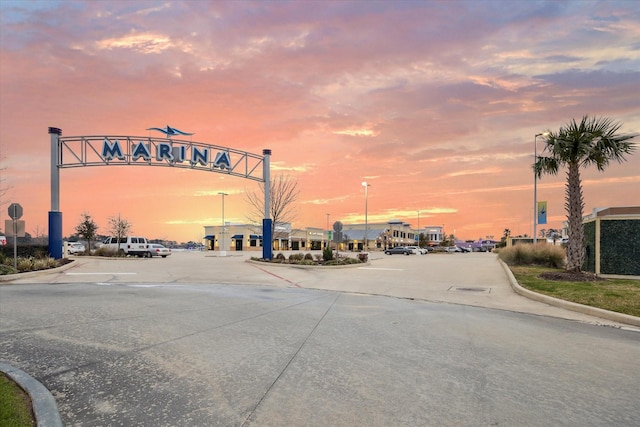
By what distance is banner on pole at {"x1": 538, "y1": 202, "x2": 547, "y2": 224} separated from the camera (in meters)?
37.8

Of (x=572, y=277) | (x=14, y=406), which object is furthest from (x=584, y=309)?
(x=14, y=406)

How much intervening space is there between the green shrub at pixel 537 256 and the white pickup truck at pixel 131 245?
3232 cm

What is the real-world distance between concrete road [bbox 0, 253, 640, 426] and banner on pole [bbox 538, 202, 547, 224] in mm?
30340

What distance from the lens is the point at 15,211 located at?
19078 millimetres

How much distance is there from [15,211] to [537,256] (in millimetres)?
29953

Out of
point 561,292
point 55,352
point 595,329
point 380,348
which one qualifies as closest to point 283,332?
point 380,348

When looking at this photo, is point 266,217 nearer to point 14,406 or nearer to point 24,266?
point 24,266

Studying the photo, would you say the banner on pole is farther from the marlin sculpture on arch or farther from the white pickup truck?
the white pickup truck

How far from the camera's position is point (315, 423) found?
3.87 m

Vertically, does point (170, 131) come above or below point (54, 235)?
above

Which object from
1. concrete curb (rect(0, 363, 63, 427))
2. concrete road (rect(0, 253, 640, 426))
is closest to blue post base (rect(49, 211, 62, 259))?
concrete road (rect(0, 253, 640, 426))

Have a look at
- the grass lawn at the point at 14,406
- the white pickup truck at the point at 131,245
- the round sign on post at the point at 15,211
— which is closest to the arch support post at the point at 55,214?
the round sign on post at the point at 15,211

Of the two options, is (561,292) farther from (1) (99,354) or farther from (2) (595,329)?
(1) (99,354)

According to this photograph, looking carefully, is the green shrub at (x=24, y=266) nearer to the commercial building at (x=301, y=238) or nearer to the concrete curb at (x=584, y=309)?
the concrete curb at (x=584, y=309)
